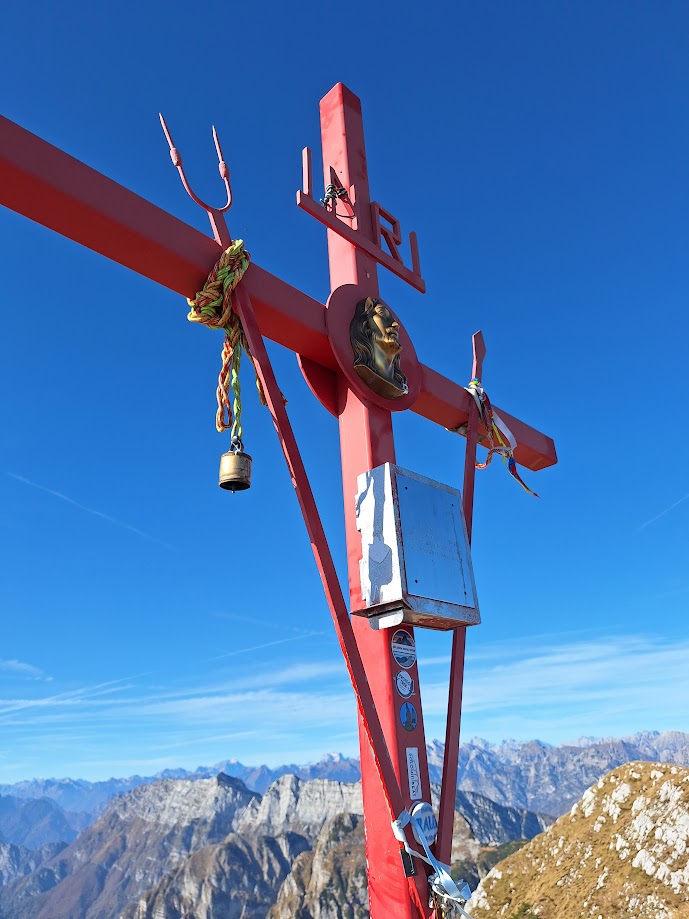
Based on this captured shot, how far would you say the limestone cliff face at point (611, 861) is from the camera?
161 feet

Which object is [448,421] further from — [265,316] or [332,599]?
[332,599]

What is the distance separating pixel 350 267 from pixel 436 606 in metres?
3.89

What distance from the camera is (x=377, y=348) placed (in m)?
7.53

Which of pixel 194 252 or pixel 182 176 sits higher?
pixel 182 176

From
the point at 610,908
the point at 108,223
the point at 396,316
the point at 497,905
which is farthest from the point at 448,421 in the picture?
the point at 497,905

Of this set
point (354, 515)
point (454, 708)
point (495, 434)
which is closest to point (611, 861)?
point (495, 434)

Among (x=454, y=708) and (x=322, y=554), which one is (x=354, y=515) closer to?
(x=322, y=554)

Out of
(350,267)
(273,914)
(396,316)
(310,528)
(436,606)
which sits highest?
(350,267)

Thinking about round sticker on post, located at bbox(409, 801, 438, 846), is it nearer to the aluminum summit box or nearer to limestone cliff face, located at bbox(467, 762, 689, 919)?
the aluminum summit box

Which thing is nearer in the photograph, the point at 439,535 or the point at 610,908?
the point at 439,535

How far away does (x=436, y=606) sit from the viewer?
616 centimetres

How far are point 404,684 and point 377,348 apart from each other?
327 centimetres

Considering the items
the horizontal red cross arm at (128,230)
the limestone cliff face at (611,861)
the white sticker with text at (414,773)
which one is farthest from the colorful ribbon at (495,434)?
the limestone cliff face at (611,861)

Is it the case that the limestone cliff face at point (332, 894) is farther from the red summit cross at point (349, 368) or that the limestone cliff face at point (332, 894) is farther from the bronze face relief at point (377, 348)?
the bronze face relief at point (377, 348)
